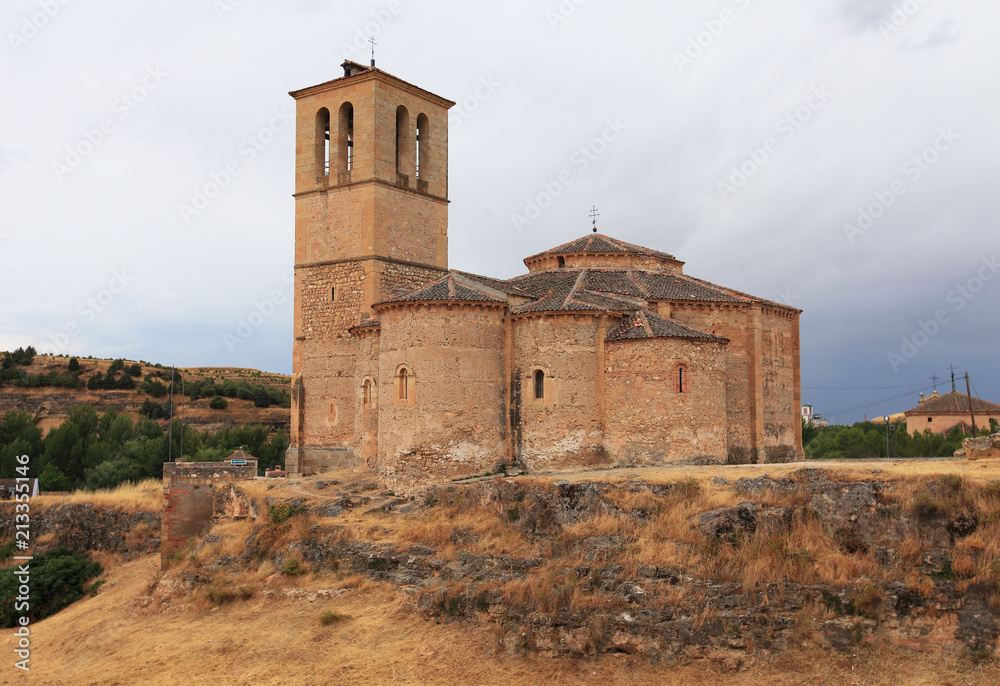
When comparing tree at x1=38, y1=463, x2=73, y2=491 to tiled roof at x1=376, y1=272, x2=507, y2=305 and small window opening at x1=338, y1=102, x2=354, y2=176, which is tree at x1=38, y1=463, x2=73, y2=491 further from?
tiled roof at x1=376, y1=272, x2=507, y2=305

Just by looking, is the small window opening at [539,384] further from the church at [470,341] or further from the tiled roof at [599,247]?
the tiled roof at [599,247]

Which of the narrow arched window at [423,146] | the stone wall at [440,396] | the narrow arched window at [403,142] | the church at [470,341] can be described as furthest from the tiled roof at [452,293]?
the narrow arched window at [423,146]

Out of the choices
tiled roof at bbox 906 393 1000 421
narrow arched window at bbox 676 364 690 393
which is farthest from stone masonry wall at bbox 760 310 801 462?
tiled roof at bbox 906 393 1000 421

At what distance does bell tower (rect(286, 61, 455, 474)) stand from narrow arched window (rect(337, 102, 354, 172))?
0.12ft

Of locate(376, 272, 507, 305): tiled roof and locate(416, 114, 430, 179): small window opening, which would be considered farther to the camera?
locate(416, 114, 430, 179): small window opening

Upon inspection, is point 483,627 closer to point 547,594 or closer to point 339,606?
point 547,594

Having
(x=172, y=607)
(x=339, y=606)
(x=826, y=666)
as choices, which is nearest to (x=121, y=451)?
(x=172, y=607)

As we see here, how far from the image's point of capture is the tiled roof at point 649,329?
22.0m

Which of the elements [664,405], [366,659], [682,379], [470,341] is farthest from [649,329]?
[366,659]

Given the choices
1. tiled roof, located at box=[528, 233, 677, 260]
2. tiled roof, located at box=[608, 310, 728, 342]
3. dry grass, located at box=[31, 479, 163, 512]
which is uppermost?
tiled roof, located at box=[528, 233, 677, 260]

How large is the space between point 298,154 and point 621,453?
16287 millimetres

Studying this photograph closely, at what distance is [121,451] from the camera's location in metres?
39.5

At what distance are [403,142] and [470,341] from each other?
1054cm

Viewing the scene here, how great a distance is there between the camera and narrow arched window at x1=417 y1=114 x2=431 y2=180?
99.6 feet
